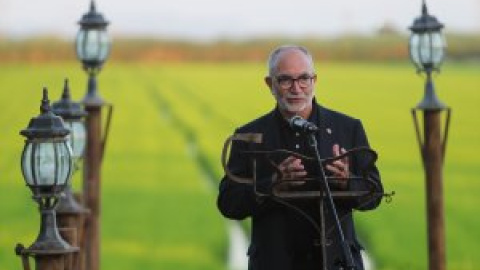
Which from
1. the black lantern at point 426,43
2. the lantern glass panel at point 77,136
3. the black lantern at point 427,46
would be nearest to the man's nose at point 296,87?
the lantern glass panel at point 77,136

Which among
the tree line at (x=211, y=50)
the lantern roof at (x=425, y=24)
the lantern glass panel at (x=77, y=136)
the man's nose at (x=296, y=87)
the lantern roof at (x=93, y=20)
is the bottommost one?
the man's nose at (x=296, y=87)

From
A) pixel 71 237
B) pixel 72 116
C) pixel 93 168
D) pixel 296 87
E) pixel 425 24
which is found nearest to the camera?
pixel 296 87

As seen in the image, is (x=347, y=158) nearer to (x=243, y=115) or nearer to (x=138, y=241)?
(x=138, y=241)

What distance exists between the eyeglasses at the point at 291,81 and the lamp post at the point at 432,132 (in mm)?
5750

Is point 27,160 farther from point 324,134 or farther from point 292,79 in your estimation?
point 292,79

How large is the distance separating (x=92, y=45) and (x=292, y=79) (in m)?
7.62

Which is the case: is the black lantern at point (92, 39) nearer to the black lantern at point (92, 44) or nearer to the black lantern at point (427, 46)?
the black lantern at point (92, 44)

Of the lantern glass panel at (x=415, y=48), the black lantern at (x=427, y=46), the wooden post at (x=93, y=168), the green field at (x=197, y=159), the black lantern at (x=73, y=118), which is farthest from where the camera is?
the green field at (x=197, y=159)

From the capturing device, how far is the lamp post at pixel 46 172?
7.58m

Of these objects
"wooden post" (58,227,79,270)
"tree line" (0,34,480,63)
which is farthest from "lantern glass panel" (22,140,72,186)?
"tree line" (0,34,480,63)

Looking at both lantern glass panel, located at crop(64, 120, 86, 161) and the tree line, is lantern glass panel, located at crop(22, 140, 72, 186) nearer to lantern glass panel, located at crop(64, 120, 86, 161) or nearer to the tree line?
lantern glass panel, located at crop(64, 120, 86, 161)

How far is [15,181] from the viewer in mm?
31844

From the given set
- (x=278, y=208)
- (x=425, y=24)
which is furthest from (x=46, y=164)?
(x=425, y=24)

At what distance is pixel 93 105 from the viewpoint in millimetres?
13164
